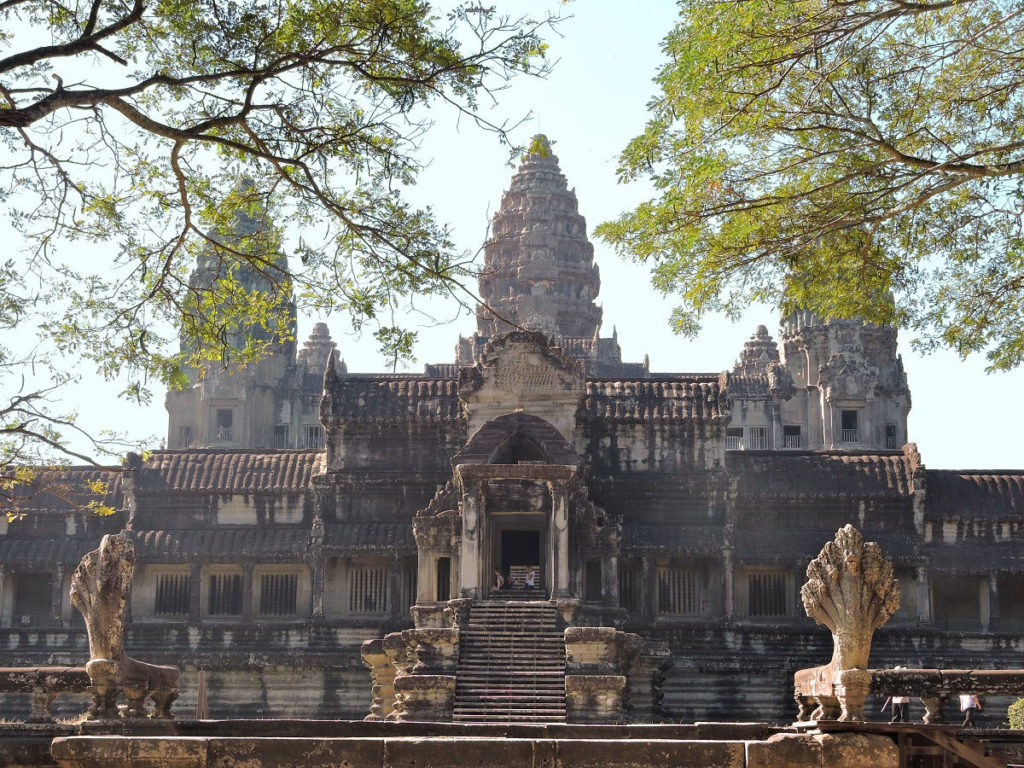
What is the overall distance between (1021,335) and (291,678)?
1962 cm

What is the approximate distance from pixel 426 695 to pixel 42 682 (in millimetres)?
10953

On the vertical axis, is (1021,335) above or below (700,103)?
below

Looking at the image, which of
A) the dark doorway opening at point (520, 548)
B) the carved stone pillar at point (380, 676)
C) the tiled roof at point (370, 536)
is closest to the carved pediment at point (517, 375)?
the dark doorway opening at point (520, 548)

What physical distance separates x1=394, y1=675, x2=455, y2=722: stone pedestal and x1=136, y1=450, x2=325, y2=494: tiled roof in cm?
968

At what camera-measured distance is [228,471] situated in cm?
3609

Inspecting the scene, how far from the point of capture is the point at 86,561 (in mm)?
16234

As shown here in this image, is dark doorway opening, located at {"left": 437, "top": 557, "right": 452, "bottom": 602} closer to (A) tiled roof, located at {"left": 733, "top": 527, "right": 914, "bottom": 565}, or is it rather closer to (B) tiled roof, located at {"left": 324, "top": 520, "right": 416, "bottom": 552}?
(B) tiled roof, located at {"left": 324, "top": 520, "right": 416, "bottom": 552}

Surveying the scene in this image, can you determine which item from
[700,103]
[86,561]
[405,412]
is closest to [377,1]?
[700,103]

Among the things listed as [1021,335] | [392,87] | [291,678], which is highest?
[392,87]

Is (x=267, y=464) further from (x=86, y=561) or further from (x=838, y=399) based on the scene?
(x=838, y=399)

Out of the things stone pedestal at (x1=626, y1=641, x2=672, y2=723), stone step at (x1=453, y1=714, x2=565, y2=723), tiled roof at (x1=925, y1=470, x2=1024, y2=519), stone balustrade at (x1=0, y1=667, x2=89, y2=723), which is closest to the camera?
stone balustrade at (x1=0, y1=667, x2=89, y2=723)

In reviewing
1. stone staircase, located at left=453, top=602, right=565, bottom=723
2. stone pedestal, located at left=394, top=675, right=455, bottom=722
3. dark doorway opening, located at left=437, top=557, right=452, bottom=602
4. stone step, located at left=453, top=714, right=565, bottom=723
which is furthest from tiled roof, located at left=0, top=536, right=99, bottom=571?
stone step, located at left=453, top=714, right=565, bottom=723

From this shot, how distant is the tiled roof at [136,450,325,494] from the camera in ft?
117

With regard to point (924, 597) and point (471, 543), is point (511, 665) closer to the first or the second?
point (471, 543)
